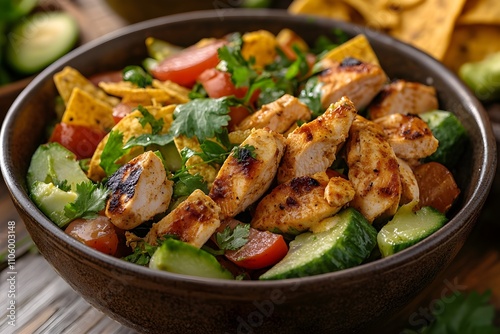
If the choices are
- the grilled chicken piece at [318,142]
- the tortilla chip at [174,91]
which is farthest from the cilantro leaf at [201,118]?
the grilled chicken piece at [318,142]

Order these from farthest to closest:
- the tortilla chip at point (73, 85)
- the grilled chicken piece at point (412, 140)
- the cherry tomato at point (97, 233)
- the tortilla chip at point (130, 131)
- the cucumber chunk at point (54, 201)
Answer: the tortilla chip at point (73, 85), the tortilla chip at point (130, 131), the grilled chicken piece at point (412, 140), the cucumber chunk at point (54, 201), the cherry tomato at point (97, 233)

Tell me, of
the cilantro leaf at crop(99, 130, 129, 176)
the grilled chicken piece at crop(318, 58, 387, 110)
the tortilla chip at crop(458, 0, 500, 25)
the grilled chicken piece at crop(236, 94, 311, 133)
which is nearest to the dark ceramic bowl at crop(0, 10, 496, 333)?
the cilantro leaf at crop(99, 130, 129, 176)

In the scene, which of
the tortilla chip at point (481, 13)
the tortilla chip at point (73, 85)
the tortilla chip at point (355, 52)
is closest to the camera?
the tortilla chip at point (73, 85)

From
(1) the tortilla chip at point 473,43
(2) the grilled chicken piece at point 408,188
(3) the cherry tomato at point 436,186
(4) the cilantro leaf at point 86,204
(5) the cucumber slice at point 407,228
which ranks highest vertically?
(4) the cilantro leaf at point 86,204

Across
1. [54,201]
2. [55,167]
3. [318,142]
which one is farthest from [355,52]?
[54,201]

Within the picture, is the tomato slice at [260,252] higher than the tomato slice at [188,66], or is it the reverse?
the tomato slice at [188,66]

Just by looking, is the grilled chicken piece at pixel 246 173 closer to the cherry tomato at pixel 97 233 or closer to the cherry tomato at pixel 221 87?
the cherry tomato at pixel 97 233

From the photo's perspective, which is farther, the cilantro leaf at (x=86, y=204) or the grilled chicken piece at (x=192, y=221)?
the cilantro leaf at (x=86, y=204)
